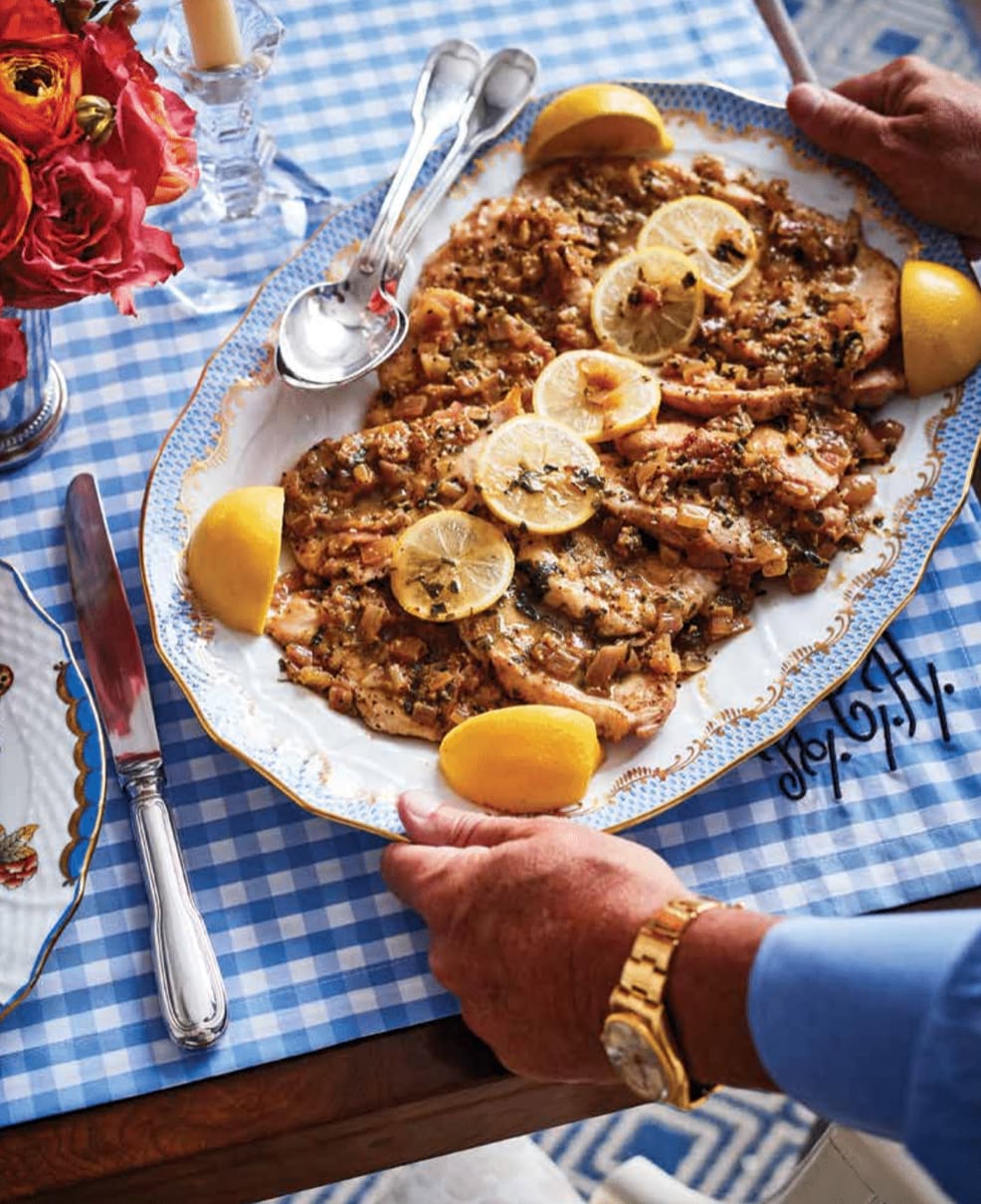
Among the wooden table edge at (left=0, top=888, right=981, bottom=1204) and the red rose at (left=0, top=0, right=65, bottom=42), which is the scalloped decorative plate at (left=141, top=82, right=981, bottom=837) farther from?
the red rose at (left=0, top=0, right=65, bottom=42)

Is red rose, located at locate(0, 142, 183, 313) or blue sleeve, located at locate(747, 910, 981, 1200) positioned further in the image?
red rose, located at locate(0, 142, 183, 313)

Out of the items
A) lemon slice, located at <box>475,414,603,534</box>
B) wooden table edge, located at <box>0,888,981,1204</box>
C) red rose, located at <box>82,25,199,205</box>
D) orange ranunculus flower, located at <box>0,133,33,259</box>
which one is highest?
red rose, located at <box>82,25,199,205</box>

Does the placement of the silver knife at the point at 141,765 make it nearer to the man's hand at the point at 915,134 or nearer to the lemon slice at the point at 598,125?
the lemon slice at the point at 598,125

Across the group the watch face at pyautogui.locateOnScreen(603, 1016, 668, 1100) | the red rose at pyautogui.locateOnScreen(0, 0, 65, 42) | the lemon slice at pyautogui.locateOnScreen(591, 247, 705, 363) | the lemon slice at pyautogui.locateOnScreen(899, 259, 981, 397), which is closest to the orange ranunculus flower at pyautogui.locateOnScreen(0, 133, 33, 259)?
the red rose at pyautogui.locateOnScreen(0, 0, 65, 42)

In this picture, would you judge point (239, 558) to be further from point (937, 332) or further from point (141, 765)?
point (937, 332)

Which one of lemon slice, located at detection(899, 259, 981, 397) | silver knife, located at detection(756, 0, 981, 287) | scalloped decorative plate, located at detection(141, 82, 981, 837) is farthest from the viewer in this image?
silver knife, located at detection(756, 0, 981, 287)

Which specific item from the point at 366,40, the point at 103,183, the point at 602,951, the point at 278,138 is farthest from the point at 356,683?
the point at 366,40

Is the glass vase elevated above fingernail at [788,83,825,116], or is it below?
below

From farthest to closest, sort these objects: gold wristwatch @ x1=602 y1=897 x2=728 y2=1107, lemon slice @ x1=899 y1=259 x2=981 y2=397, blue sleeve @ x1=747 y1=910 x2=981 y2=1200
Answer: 1. lemon slice @ x1=899 y1=259 x2=981 y2=397
2. gold wristwatch @ x1=602 y1=897 x2=728 y2=1107
3. blue sleeve @ x1=747 y1=910 x2=981 y2=1200

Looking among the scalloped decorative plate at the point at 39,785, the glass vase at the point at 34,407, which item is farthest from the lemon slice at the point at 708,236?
the scalloped decorative plate at the point at 39,785
